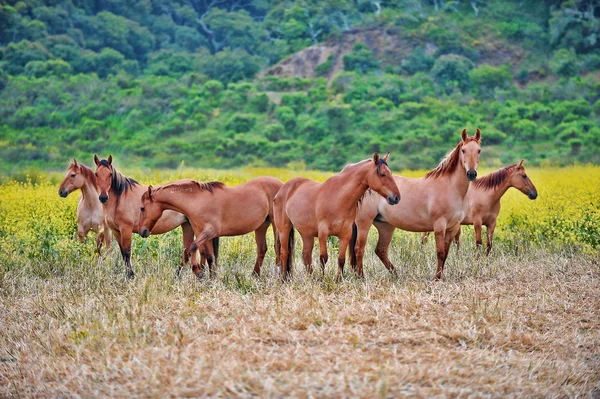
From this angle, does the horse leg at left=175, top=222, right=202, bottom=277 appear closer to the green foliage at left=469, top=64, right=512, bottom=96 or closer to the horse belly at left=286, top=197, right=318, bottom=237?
the horse belly at left=286, top=197, right=318, bottom=237

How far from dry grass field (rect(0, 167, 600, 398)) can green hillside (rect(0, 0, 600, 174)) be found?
2525cm

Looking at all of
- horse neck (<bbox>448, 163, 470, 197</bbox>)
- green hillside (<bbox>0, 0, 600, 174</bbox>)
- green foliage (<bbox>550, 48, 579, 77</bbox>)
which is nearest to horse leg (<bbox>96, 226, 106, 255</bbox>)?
horse neck (<bbox>448, 163, 470, 197</bbox>)

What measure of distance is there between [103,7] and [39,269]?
1950 inches

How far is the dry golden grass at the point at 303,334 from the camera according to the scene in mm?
5547

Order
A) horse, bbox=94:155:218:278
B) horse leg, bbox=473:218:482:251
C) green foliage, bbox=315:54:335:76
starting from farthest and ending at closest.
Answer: green foliage, bbox=315:54:335:76 → horse leg, bbox=473:218:482:251 → horse, bbox=94:155:218:278

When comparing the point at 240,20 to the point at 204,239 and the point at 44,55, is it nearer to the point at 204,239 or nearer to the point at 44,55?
the point at 44,55

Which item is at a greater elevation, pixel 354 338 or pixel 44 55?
pixel 44 55

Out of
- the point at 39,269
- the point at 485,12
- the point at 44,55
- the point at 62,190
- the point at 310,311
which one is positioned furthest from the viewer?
the point at 485,12

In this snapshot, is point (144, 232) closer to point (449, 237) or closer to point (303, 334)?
point (303, 334)

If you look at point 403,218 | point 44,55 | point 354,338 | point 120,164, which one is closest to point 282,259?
point 403,218

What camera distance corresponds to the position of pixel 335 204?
9070mm

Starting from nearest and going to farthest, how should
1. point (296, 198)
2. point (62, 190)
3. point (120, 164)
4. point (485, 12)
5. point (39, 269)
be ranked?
point (296, 198) < point (39, 269) < point (62, 190) < point (120, 164) < point (485, 12)

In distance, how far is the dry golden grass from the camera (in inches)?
218

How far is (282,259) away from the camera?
9508 mm
